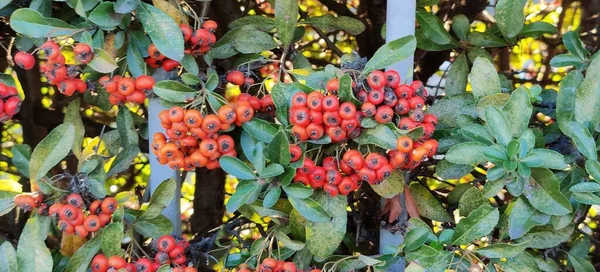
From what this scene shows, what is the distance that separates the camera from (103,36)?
103 centimetres

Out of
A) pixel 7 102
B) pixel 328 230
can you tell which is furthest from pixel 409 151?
pixel 7 102

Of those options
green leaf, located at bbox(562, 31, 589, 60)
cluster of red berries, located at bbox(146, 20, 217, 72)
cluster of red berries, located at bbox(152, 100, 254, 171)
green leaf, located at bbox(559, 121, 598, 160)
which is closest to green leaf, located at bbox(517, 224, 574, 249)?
green leaf, located at bbox(559, 121, 598, 160)

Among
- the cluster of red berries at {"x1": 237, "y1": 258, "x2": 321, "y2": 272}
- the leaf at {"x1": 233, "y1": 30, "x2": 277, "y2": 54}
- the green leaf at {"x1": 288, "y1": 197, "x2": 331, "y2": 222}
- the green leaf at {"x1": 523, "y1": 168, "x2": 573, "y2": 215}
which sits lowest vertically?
the cluster of red berries at {"x1": 237, "y1": 258, "x2": 321, "y2": 272}

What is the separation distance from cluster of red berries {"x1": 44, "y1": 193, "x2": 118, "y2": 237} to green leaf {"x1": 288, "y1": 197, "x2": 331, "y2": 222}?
306 mm

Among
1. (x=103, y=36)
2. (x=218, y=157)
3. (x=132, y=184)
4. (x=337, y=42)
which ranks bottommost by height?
(x=132, y=184)

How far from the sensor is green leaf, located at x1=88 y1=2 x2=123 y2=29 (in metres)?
0.98

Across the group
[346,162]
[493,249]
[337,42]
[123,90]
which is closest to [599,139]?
[493,249]

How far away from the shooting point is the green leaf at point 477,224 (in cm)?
99

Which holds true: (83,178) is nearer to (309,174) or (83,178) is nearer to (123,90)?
(123,90)

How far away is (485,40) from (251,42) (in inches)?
20.0

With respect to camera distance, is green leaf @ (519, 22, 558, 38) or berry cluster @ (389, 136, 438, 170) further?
green leaf @ (519, 22, 558, 38)

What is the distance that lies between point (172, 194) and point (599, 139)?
2.40 ft

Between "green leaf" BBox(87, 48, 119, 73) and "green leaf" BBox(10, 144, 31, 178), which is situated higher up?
"green leaf" BBox(87, 48, 119, 73)

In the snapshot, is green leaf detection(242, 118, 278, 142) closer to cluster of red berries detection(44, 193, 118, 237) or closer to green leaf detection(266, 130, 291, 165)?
green leaf detection(266, 130, 291, 165)
